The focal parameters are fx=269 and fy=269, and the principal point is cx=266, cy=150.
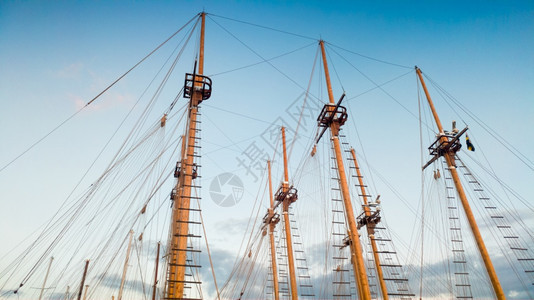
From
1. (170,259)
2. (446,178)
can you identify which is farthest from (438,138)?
(170,259)

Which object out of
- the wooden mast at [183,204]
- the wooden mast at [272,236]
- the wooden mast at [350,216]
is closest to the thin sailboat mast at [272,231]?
the wooden mast at [272,236]

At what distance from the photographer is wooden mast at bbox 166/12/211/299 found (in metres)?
12.4

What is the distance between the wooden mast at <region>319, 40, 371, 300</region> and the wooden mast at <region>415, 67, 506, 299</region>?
329 inches

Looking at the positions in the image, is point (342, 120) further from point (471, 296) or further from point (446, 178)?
point (471, 296)

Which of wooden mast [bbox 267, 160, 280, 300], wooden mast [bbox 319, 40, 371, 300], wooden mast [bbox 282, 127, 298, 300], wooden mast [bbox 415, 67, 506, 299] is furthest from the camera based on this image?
wooden mast [bbox 267, 160, 280, 300]

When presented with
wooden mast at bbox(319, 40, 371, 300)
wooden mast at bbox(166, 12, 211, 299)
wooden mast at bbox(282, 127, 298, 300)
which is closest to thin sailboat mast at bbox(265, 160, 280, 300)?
wooden mast at bbox(282, 127, 298, 300)

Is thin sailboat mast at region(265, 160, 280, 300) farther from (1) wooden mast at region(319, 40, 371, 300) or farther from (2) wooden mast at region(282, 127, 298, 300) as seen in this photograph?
(1) wooden mast at region(319, 40, 371, 300)

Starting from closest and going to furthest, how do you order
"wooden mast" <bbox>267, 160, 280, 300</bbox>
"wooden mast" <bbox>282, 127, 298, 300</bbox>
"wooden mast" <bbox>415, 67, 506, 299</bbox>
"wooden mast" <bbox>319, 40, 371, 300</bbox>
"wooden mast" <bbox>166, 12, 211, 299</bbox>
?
"wooden mast" <bbox>166, 12, 211, 299</bbox>, "wooden mast" <bbox>319, 40, 371, 300</bbox>, "wooden mast" <bbox>415, 67, 506, 299</bbox>, "wooden mast" <bbox>282, 127, 298, 300</bbox>, "wooden mast" <bbox>267, 160, 280, 300</bbox>

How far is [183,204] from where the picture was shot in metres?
13.8

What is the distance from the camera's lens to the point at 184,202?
13.9 meters

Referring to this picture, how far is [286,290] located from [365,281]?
17827 millimetres

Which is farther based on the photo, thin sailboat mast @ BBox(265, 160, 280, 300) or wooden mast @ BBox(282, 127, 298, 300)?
thin sailboat mast @ BBox(265, 160, 280, 300)

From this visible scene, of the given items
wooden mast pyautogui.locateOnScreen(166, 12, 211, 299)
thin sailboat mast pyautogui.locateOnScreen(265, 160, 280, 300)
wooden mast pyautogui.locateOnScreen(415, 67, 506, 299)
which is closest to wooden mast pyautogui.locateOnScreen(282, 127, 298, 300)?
thin sailboat mast pyautogui.locateOnScreen(265, 160, 280, 300)

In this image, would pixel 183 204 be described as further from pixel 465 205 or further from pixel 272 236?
pixel 465 205
